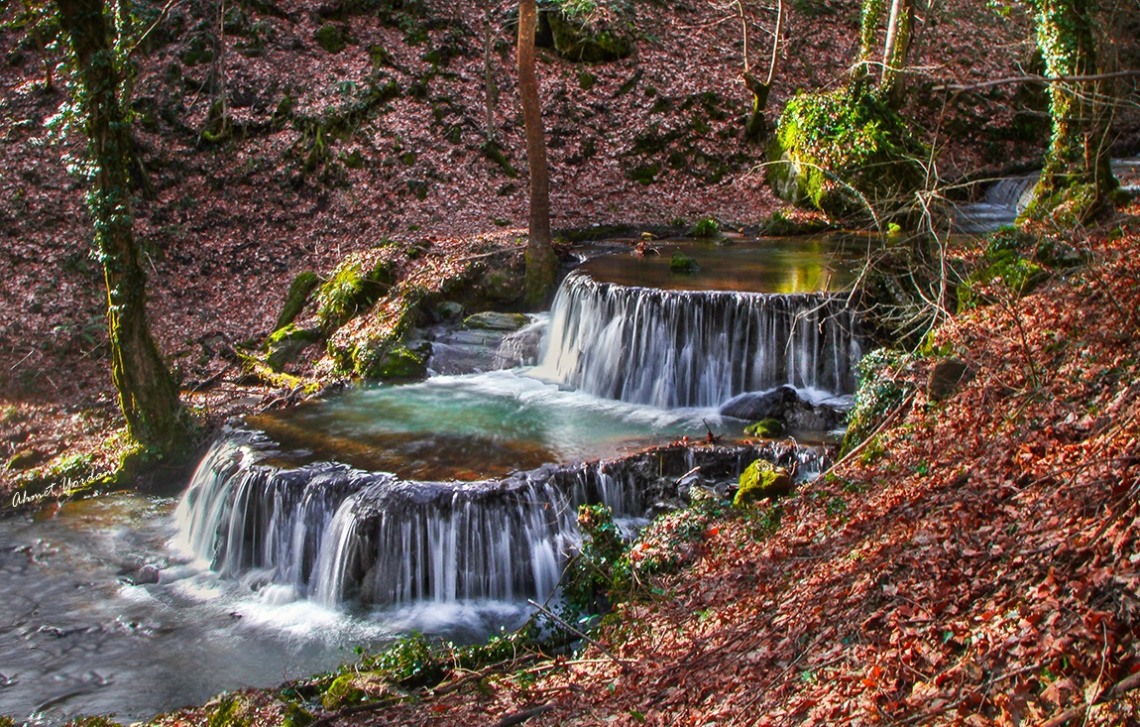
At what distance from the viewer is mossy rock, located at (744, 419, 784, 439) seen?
9.91 metres

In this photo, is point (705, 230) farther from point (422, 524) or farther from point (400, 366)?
point (422, 524)

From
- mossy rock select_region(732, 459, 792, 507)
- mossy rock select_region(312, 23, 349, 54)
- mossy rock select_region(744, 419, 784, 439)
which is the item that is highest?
mossy rock select_region(312, 23, 349, 54)

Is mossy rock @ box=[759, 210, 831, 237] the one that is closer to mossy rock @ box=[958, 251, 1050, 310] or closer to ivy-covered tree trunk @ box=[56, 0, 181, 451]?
mossy rock @ box=[958, 251, 1050, 310]

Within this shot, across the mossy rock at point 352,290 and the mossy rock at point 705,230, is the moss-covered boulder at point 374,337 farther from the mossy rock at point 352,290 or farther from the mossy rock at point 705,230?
the mossy rock at point 705,230

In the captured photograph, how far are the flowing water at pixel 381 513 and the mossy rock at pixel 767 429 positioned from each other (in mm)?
436

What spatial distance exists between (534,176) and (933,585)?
976 centimetres

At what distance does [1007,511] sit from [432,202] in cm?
1344

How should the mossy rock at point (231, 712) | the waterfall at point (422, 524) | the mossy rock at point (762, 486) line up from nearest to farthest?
the mossy rock at point (231, 712)
the mossy rock at point (762, 486)
the waterfall at point (422, 524)

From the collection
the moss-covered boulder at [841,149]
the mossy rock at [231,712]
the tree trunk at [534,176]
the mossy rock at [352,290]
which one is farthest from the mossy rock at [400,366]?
the moss-covered boulder at [841,149]

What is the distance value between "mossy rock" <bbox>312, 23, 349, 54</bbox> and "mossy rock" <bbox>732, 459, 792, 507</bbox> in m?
15.1

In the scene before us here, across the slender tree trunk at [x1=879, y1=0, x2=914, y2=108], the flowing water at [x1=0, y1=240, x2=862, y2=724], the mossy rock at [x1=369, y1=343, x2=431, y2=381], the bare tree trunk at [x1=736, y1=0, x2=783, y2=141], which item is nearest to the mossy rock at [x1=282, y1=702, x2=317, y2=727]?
the flowing water at [x1=0, y1=240, x2=862, y2=724]

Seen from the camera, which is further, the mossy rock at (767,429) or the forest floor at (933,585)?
the mossy rock at (767,429)

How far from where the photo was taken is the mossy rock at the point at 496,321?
44.3ft

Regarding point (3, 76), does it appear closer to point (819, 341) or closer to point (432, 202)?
point (432, 202)
